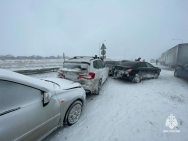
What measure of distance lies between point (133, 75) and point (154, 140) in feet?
14.4

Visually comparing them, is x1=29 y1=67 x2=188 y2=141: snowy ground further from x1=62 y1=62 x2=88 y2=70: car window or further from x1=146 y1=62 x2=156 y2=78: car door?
x1=146 y1=62 x2=156 y2=78: car door

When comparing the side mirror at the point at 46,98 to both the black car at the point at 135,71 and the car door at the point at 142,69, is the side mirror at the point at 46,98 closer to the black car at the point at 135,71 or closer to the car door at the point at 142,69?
the black car at the point at 135,71

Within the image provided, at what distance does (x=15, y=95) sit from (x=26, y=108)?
269 millimetres

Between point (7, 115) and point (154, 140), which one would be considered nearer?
point (7, 115)

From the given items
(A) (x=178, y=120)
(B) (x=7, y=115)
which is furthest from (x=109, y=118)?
(B) (x=7, y=115)

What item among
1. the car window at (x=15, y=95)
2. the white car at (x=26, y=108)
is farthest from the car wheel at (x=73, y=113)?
the car window at (x=15, y=95)

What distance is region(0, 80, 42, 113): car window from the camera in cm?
128

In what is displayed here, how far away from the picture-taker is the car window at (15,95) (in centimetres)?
128

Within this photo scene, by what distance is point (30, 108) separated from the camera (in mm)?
1487

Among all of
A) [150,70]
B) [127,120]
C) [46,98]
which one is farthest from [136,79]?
[46,98]

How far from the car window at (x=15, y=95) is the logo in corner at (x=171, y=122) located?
346 cm

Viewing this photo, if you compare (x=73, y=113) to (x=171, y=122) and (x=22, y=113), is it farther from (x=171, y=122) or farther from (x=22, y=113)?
(x=171, y=122)

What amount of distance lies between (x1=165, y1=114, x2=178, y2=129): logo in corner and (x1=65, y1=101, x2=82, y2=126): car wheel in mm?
2609

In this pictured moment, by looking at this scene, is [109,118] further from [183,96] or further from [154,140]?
[183,96]
